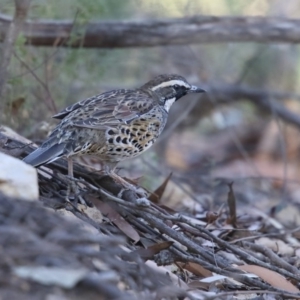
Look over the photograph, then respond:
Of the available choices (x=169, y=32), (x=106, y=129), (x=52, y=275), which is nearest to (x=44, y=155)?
(x=106, y=129)

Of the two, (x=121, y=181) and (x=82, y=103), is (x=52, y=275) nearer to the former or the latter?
(x=121, y=181)

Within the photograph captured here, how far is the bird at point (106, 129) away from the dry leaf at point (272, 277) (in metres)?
1.37

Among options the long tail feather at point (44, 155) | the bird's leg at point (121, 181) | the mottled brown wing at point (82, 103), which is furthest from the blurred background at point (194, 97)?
the long tail feather at point (44, 155)

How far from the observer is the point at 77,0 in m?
8.68

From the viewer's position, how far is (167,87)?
7.25m

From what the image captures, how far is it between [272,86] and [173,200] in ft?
22.3

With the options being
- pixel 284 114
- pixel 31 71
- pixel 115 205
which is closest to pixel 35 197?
pixel 115 205

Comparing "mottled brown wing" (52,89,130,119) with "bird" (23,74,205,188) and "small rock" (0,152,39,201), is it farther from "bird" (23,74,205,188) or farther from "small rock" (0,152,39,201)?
"small rock" (0,152,39,201)

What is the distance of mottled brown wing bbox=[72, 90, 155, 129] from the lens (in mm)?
6039

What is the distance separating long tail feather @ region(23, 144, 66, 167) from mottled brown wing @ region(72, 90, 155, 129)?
1.08 feet

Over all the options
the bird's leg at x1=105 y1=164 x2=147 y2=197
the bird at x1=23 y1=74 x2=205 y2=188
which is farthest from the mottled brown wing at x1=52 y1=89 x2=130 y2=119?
the bird's leg at x1=105 y1=164 x2=147 y2=197

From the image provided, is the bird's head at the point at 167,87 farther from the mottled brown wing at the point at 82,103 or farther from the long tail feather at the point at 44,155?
the long tail feather at the point at 44,155

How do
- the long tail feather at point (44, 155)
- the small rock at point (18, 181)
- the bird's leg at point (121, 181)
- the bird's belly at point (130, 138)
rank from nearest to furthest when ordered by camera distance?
the small rock at point (18, 181), the long tail feather at point (44, 155), the bird's leg at point (121, 181), the bird's belly at point (130, 138)

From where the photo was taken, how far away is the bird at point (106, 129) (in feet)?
18.9
